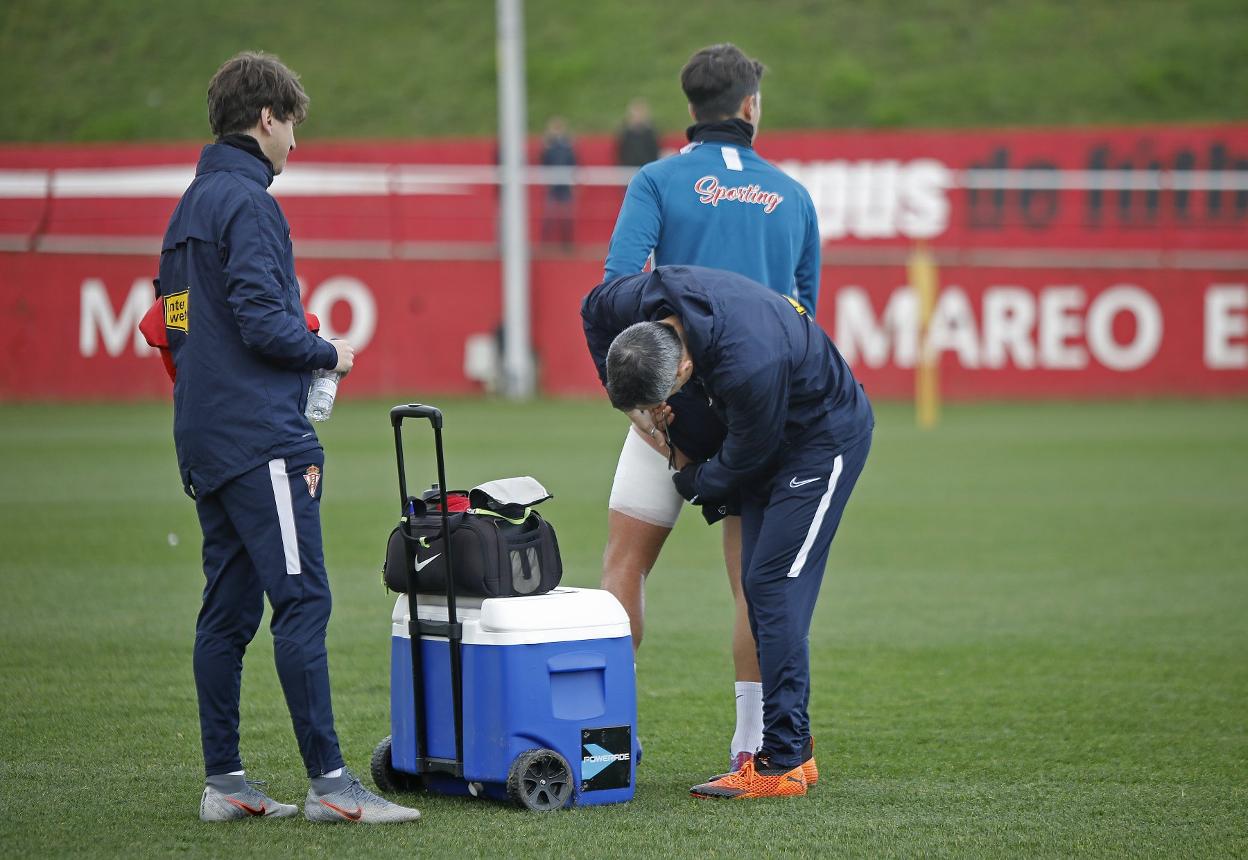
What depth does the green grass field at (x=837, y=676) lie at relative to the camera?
4.70m

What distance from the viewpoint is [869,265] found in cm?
2345

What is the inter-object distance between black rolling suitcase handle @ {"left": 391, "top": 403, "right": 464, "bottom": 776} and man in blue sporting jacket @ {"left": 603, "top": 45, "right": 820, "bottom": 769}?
77cm

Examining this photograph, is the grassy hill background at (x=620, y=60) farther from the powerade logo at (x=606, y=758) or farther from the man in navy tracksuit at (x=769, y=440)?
the powerade logo at (x=606, y=758)

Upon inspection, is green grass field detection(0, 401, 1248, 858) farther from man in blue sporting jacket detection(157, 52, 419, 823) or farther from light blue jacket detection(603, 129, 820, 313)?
light blue jacket detection(603, 129, 820, 313)

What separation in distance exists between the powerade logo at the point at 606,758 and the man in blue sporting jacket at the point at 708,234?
52cm

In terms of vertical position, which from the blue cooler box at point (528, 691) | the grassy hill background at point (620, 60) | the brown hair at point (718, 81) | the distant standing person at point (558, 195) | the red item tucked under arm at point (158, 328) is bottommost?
the blue cooler box at point (528, 691)

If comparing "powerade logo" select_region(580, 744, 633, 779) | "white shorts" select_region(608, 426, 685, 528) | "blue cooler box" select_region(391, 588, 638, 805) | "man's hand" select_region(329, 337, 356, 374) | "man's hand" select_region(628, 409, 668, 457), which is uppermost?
"man's hand" select_region(329, 337, 356, 374)

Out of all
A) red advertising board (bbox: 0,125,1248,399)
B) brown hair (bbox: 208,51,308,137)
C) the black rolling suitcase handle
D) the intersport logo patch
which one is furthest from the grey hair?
red advertising board (bbox: 0,125,1248,399)

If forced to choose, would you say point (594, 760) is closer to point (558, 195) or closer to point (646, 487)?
point (646, 487)

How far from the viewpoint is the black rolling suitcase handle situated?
4852 mm

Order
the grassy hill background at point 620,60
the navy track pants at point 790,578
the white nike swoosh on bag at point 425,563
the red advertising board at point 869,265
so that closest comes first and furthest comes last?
the white nike swoosh on bag at point 425,563
the navy track pants at point 790,578
the red advertising board at point 869,265
the grassy hill background at point 620,60

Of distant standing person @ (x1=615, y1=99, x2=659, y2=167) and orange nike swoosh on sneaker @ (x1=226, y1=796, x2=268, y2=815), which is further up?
distant standing person @ (x1=615, y1=99, x2=659, y2=167)

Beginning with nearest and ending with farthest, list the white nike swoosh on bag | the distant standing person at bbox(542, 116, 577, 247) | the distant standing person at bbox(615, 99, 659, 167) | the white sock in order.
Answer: the white nike swoosh on bag, the white sock, the distant standing person at bbox(542, 116, 577, 247), the distant standing person at bbox(615, 99, 659, 167)

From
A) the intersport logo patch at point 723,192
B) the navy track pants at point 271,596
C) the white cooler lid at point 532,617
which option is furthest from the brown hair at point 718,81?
the navy track pants at point 271,596
